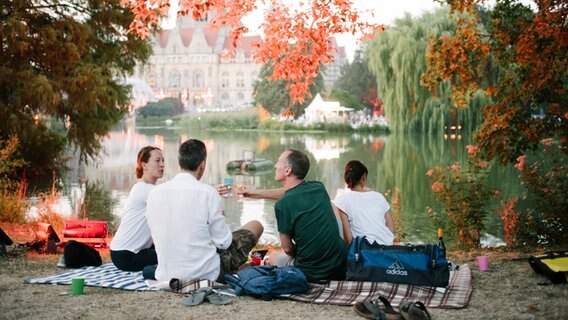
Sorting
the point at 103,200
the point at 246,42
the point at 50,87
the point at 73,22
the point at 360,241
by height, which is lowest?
the point at 103,200

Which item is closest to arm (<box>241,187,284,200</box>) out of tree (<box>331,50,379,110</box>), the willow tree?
the willow tree

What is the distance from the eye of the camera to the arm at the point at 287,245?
4.59m

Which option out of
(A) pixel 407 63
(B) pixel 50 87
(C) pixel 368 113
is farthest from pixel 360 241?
(C) pixel 368 113

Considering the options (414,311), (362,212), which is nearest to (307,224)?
(362,212)

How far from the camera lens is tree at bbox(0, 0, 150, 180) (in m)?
14.2

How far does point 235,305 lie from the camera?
163 inches

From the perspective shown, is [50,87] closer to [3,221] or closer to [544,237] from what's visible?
[3,221]

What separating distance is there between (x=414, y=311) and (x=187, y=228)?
4.56 feet

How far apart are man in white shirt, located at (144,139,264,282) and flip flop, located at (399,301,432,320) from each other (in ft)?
3.91

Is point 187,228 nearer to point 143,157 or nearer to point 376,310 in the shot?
point 143,157

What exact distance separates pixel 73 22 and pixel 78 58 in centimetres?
70

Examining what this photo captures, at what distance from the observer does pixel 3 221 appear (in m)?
9.24

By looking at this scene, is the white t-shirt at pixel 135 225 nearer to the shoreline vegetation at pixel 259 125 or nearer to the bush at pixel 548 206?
the bush at pixel 548 206

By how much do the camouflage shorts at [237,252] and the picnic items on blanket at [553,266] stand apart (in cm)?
178
